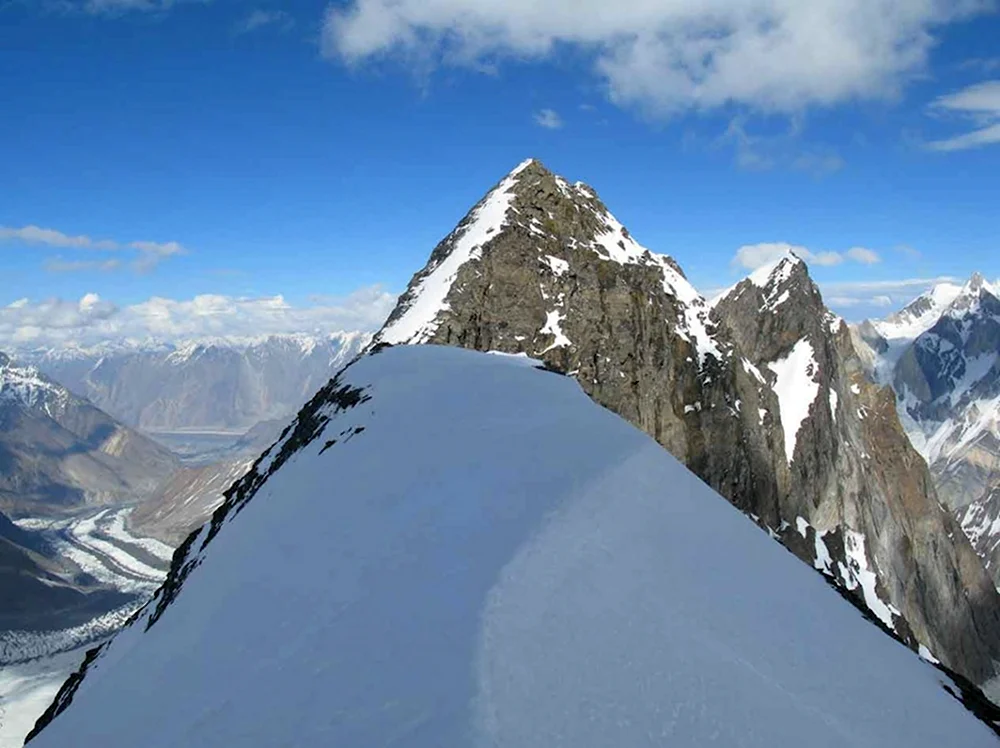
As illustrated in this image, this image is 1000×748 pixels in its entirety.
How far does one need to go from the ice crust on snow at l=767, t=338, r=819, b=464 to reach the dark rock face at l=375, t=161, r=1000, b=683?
13.3 inches

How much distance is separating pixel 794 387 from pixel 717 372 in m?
51.6

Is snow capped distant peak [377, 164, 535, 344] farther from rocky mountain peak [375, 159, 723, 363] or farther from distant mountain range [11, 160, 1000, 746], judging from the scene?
distant mountain range [11, 160, 1000, 746]

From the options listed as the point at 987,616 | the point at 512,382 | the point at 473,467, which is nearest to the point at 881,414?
the point at 987,616

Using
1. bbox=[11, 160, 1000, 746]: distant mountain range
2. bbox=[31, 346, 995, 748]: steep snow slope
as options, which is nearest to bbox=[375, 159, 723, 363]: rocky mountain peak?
bbox=[11, 160, 1000, 746]: distant mountain range

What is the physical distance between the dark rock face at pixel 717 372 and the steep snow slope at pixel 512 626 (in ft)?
104

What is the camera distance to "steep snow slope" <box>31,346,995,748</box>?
36.4 ft

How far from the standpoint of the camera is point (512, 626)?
12125 mm

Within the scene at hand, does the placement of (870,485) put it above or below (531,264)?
below

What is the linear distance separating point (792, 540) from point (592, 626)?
3422 inches

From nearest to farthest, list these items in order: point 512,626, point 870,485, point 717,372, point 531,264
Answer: point 512,626 < point 531,264 < point 717,372 < point 870,485

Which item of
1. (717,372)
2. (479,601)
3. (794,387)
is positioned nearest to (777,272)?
(794,387)

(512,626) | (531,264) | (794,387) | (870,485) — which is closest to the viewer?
(512,626)

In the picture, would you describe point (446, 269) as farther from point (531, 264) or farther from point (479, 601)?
point (479, 601)

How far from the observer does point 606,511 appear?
57.5 feet
